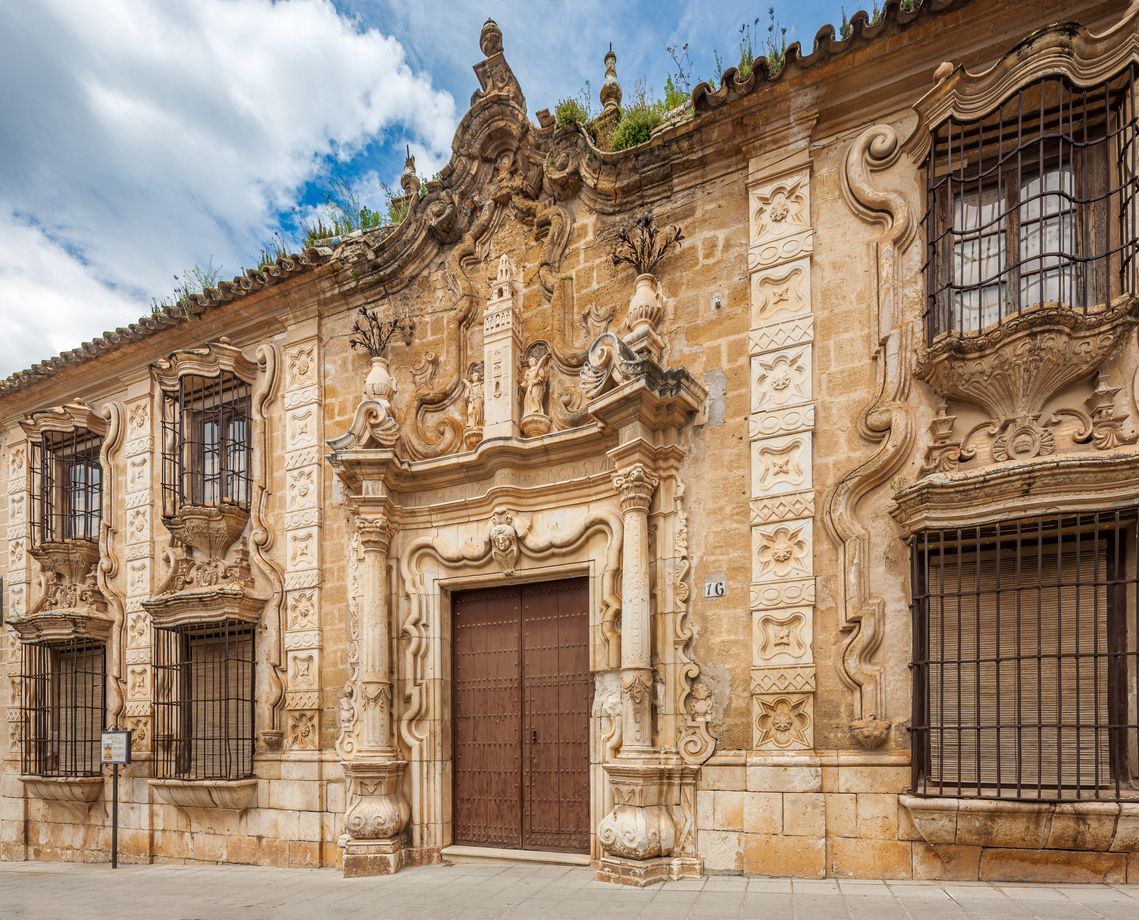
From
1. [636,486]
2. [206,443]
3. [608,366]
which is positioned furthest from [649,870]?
[206,443]

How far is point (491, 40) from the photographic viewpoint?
7.63m

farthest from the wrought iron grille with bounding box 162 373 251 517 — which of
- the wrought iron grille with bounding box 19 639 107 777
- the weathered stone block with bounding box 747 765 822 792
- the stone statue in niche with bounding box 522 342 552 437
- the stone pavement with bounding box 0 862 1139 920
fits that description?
the weathered stone block with bounding box 747 765 822 792

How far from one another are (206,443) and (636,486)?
226 inches

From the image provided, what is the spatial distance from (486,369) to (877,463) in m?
3.48

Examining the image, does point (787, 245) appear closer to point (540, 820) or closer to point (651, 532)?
point (651, 532)

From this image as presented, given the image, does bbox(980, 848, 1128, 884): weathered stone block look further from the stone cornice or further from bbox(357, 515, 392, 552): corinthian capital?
bbox(357, 515, 392, 552): corinthian capital

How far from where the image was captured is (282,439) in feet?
28.6

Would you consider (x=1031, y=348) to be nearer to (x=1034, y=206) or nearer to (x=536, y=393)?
(x=1034, y=206)

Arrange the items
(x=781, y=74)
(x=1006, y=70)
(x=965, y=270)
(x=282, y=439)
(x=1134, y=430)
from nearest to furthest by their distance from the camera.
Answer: (x=1134, y=430)
(x=1006, y=70)
(x=965, y=270)
(x=781, y=74)
(x=282, y=439)

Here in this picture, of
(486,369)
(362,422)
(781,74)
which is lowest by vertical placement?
(362,422)

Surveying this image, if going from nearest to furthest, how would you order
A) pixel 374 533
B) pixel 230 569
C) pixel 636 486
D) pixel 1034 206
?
pixel 1034 206, pixel 636 486, pixel 374 533, pixel 230 569

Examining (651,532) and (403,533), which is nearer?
(651,532)

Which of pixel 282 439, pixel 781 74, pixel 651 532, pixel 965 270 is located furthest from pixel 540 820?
pixel 781 74

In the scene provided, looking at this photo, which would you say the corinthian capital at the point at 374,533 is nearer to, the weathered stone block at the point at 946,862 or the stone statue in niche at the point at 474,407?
the stone statue in niche at the point at 474,407
